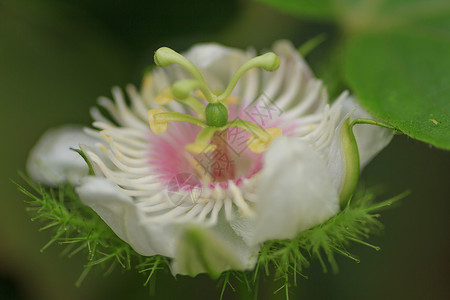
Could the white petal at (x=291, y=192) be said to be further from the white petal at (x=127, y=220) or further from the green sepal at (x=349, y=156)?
the white petal at (x=127, y=220)

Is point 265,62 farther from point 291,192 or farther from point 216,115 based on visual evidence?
point 291,192

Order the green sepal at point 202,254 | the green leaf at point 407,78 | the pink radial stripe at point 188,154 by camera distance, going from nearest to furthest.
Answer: the green sepal at point 202,254 < the green leaf at point 407,78 < the pink radial stripe at point 188,154

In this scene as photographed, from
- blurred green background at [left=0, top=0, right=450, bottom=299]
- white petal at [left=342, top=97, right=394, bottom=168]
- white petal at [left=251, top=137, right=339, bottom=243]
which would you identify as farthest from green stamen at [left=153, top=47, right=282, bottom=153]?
blurred green background at [left=0, top=0, right=450, bottom=299]

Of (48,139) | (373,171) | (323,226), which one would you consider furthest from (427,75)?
(48,139)

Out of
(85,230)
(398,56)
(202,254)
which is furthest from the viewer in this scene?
(398,56)

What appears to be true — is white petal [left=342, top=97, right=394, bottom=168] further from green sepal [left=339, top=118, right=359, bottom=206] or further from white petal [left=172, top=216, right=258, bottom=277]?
white petal [left=172, top=216, right=258, bottom=277]

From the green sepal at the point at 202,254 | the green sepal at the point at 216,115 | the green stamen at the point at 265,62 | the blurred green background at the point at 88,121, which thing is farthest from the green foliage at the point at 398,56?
the green sepal at the point at 202,254

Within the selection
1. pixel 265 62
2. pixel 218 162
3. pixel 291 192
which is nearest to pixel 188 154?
pixel 218 162
